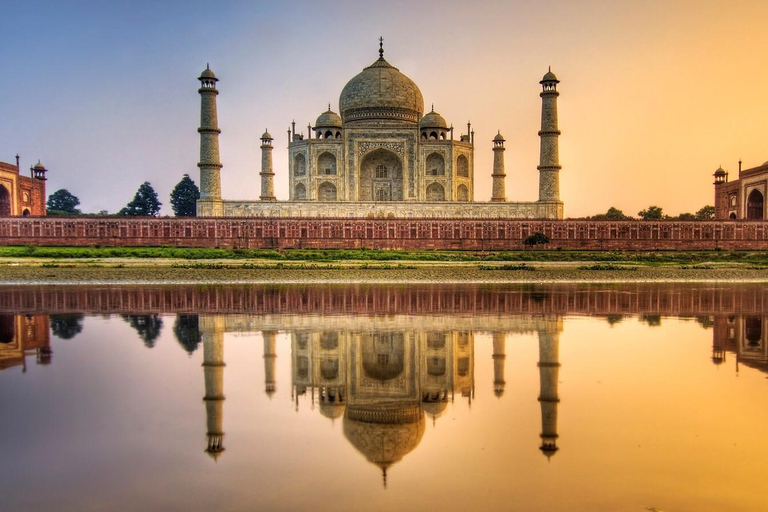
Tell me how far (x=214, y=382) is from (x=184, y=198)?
4736cm

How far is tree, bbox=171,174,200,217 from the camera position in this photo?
51919 millimetres

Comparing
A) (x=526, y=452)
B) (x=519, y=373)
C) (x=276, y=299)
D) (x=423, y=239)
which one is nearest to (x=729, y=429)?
(x=526, y=452)

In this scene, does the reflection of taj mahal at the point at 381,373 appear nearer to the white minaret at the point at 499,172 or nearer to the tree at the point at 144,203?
the white minaret at the point at 499,172

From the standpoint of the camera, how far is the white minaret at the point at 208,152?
37031 millimetres

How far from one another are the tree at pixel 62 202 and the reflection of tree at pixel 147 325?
51.0 m

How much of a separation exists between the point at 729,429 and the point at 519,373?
2.49 meters

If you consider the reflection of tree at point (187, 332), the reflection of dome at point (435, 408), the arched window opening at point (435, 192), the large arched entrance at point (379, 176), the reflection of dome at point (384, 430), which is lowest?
the reflection of dome at point (384, 430)

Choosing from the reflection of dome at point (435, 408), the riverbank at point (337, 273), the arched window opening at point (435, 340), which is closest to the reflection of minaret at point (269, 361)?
the reflection of dome at point (435, 408)

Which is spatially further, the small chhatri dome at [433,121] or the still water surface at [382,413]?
the small chhatri dome at [433,121]

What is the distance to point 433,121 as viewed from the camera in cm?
4453

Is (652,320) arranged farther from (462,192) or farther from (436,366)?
(462,192)

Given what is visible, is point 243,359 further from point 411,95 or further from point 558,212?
point 411,95

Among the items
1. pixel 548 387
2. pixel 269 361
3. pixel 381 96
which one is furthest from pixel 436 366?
pixel 381 96

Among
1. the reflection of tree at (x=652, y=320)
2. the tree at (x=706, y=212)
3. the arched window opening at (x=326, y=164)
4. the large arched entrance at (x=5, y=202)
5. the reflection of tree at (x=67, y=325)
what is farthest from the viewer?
the tree at (x=706, y=212)
